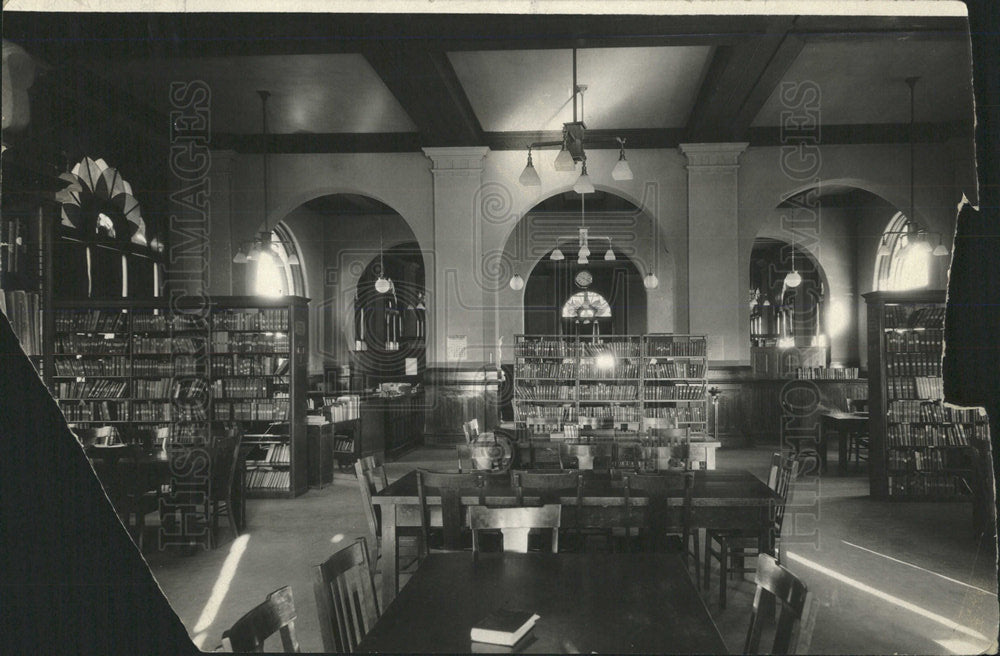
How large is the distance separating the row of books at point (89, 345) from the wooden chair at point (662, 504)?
6.42 meters

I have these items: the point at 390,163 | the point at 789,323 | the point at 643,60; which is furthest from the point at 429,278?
the point at 789,323

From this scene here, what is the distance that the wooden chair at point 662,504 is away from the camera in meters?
3.36

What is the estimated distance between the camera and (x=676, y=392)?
29.8 ft

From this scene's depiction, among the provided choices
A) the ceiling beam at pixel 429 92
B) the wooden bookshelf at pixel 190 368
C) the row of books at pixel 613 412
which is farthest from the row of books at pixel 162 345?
the row of books at pixel 613 412

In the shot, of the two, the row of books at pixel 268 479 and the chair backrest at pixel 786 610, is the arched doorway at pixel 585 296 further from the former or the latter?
the chair backrest at pixel 786 610

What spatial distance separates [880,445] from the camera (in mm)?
6910

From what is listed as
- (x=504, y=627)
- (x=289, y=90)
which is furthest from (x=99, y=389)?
(x=504, y=627)

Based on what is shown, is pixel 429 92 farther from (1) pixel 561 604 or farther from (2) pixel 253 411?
(1) pixel 561 604

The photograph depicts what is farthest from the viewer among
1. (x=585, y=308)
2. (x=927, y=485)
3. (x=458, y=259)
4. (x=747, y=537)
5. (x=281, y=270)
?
(x=585, y=308)

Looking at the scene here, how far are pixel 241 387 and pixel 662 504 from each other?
226 inches

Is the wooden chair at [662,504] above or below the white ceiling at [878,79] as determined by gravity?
below

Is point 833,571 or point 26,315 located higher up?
point 26,315

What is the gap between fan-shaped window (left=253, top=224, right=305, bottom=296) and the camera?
13.0m

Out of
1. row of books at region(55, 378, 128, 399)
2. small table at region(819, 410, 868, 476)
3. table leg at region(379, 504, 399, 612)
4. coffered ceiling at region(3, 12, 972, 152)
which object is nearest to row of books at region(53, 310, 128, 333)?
row of books at region(55, 378, 128, 399)
